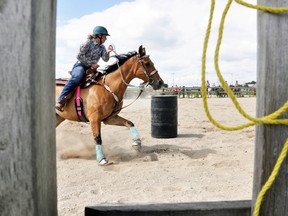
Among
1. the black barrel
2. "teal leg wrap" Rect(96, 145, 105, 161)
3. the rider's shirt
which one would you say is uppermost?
the rider's shirt

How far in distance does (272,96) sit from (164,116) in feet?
21.0

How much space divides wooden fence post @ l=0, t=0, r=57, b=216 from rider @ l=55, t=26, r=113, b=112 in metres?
4.76

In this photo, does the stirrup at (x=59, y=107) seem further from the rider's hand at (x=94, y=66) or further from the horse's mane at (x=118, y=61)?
the horse's mane at (x=118, y=61)

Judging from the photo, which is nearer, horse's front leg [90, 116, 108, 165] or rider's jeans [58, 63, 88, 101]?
horse's front leg [90, 116, 108, 165]

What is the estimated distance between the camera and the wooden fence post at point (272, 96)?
110cm

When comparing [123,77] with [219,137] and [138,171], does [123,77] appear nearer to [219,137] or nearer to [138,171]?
[138,171]

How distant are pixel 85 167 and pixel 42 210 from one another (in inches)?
158

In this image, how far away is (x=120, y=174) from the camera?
450cm

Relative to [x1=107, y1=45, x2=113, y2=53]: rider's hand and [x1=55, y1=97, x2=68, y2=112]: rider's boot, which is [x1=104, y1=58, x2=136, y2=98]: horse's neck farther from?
[x1=55, y1=97, x2=68, y2=112]: rider's boot

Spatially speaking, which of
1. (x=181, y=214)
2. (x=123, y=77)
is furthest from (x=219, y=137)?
(x=181, y=214)

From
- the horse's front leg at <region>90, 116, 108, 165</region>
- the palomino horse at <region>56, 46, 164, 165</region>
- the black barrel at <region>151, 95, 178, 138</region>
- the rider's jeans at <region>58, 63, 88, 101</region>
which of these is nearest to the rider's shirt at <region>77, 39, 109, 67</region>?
the rider's jeans at <region>58, 63, 88, 101</region>

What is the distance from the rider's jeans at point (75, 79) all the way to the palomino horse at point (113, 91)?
16cm

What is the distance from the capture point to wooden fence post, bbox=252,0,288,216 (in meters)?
1.10

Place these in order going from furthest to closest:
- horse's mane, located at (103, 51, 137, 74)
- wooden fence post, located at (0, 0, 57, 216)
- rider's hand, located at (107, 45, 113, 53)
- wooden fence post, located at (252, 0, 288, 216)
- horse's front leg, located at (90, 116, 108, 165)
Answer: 1. rider's hand, located at (107, 45, 113, 53)
2. horse's mane, located at (103, 51, 137, 74)
3. horse's front leg, located at (90, 116, 108, 165)
4. wooden fence post, located at (252, 0, 288, 216)
5. wooden fence post, located at (0, 0, 57, 216)
